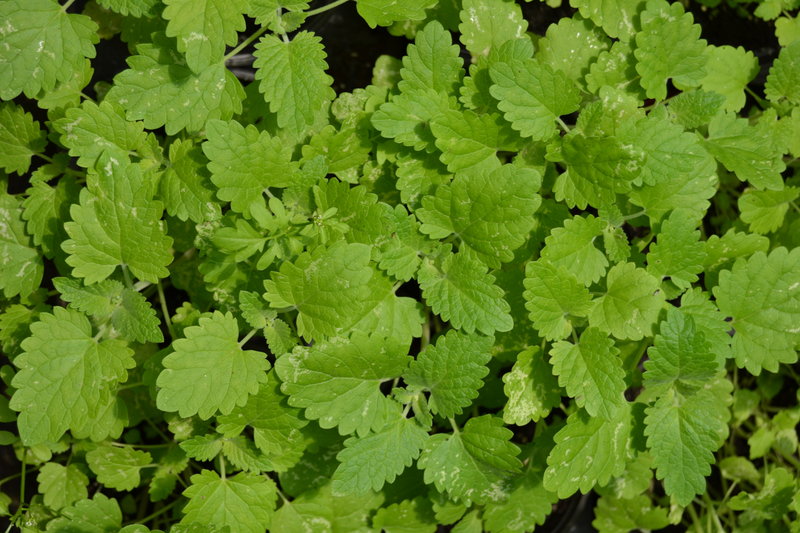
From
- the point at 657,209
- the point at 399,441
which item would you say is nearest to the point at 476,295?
the point at 399,441

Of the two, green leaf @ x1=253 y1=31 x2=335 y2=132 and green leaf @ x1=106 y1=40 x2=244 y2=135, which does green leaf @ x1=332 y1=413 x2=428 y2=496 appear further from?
green leaf @ x1=106 y1=40 x2=244 y2=135

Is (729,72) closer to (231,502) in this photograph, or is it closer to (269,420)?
(269,420)

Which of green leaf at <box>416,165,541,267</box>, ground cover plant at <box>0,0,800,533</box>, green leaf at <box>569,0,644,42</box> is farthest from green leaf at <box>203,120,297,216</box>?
green leaf at <box>569,0,644,42</box>

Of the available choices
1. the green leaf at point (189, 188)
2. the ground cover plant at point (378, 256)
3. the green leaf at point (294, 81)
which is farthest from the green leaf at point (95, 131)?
the green leaf at point (294, 81)

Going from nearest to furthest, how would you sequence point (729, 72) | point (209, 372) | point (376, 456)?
point (209, 372) → point (376, 456) → point (729, 72)

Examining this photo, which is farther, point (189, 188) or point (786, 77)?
point (786, 77)

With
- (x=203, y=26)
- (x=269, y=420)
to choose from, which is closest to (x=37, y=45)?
(x=203, y=26)
